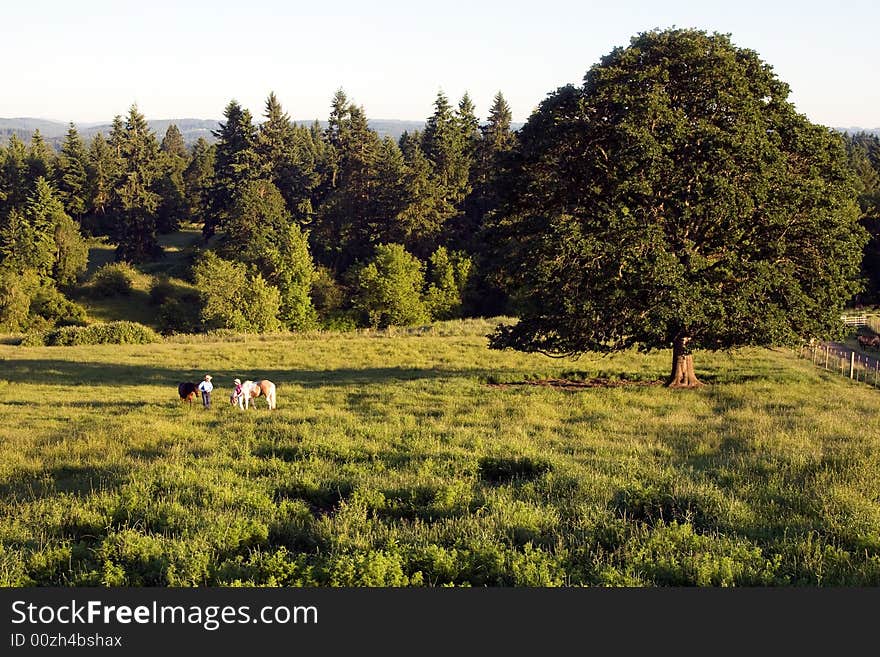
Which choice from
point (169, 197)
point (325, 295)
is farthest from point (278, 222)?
point (169, 197)

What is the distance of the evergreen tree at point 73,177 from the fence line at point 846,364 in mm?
108645

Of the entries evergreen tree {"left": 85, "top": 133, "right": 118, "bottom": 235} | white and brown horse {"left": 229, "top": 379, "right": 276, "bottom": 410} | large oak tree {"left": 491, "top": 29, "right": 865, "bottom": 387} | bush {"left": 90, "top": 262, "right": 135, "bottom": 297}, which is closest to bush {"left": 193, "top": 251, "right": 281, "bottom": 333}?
bush {"left": 90, "top": 262, "right": 135, "bottom": 297}

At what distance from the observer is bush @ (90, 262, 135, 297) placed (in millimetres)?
89750

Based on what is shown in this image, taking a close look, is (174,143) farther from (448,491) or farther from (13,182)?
(448,491)

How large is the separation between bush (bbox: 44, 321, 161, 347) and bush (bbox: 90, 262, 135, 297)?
33.6m

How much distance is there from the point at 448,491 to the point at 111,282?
91.9m

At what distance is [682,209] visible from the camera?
23.4m

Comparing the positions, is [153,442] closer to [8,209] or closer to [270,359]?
[270,359]

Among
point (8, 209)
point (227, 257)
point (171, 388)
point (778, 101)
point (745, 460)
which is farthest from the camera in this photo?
point (8, 209)

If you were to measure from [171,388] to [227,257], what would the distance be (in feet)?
210

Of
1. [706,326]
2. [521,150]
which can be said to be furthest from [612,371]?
[521,150]

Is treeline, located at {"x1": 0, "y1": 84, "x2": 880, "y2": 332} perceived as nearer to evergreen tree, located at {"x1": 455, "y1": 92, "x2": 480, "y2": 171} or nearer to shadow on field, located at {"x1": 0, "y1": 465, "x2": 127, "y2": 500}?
evergreen tree, located at {"x1": 455, "y1": 92, "x2": 480, "y2": 171}

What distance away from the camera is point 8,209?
332ft

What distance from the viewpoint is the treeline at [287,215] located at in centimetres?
8375
